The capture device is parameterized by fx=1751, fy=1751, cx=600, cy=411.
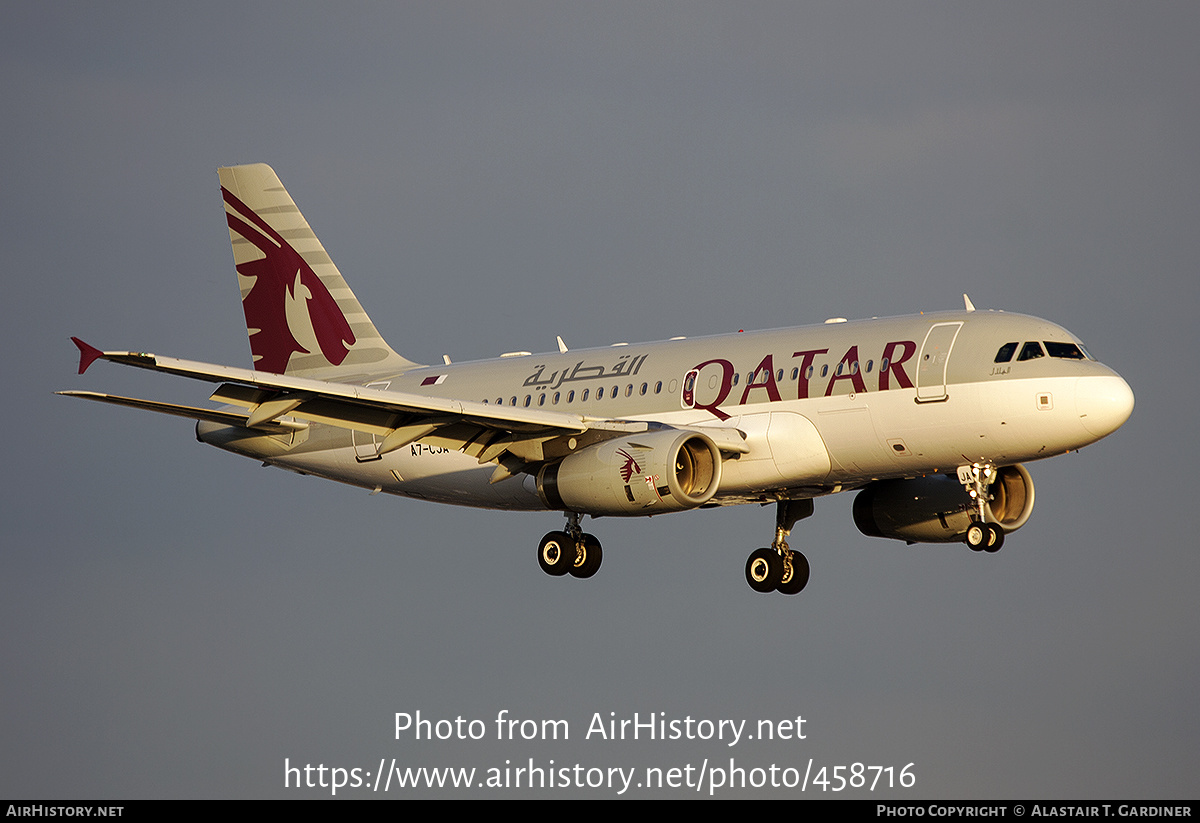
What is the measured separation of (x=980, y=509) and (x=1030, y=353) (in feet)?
14.7

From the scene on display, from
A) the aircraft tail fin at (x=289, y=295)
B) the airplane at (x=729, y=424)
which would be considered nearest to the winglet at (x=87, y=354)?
the airplane at (x=729, y=424)

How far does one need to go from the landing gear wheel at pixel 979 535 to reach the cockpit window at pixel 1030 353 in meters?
4.77

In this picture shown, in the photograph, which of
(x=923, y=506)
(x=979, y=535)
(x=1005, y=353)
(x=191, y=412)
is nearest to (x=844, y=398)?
(x=1005, y=353)

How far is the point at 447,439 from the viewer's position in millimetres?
45281

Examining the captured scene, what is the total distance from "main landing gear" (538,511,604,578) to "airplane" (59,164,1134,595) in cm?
5

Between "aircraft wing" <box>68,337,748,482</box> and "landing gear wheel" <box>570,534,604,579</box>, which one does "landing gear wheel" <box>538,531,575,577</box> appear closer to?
"landing gear wheel" <box>570,534,604,579</box>

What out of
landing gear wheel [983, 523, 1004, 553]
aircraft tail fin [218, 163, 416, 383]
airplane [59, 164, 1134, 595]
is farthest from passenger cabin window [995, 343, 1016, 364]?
aircraft tail fin [218, 163, 416, 383]

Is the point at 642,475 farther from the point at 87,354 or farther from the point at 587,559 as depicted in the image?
the point at 87,354

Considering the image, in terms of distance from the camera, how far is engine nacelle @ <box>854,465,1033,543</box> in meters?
47.3

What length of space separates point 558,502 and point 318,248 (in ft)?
54.9

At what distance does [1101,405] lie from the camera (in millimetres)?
40188

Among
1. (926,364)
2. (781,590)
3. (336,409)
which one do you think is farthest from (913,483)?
(336,409)

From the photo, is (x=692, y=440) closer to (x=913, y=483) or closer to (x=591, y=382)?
(x=591, y=382)

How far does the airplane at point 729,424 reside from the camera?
40.8 meters
